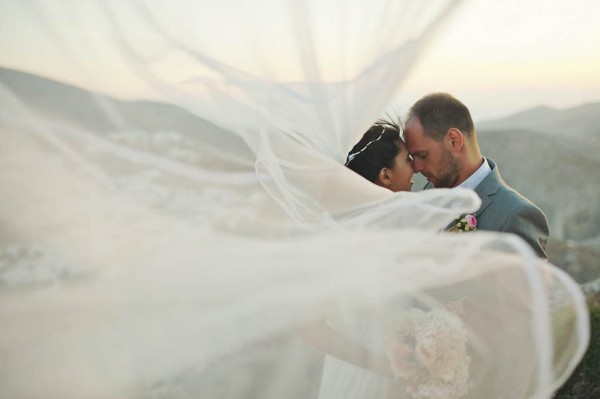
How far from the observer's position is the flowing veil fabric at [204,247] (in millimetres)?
2166

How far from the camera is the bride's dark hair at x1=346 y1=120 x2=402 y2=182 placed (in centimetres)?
303

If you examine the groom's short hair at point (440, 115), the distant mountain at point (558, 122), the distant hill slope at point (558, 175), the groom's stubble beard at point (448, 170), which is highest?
the groom's short hair at point (440, 115)

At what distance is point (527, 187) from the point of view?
9.79 meters

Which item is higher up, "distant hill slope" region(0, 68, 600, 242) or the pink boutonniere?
the pink boutonniere

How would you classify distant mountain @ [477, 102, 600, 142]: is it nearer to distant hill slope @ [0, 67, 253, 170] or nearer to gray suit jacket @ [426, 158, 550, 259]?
gray suit jacket @ [426, 158, 550, 259]

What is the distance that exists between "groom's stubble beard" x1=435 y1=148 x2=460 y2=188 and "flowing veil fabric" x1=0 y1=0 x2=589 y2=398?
72 cm

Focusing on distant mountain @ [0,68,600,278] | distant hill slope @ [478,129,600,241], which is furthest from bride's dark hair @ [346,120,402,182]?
distant hill slope @ [478,129,600,241]

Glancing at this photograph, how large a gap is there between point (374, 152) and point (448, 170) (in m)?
0.41

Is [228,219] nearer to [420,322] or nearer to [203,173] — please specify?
[203,173]

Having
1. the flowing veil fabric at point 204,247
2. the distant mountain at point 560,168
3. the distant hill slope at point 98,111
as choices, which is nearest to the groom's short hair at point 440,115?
the flowing veil fabric at point 204,247

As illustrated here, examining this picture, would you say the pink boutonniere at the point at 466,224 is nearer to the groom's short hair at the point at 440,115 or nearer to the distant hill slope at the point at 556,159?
the groom's short hair at the point at 440,115

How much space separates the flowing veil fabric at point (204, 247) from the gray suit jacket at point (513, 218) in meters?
0.63

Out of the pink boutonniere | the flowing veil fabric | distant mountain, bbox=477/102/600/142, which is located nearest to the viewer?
the flowing veil fabric

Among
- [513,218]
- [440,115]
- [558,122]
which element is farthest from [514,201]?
[558,122]
